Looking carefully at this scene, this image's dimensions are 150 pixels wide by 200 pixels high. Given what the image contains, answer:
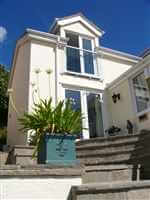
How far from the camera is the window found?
6901mm

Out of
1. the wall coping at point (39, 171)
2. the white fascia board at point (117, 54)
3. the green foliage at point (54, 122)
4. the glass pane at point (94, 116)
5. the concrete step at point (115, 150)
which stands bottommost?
the wall coping at point (39, 171)

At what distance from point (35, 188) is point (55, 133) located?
3.18 feet

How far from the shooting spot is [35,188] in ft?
7.67

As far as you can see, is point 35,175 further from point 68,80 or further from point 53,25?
point 53,25

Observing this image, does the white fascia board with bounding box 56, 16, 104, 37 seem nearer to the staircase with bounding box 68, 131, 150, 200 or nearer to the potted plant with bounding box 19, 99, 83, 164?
the staircase with bounding box 68, 131, 150, 200

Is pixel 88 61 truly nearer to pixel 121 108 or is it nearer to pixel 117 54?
pixel 117 54

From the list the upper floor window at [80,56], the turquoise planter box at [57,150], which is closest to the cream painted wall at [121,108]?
the upper floor window at [80,56]

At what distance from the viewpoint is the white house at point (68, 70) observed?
23.6 feet

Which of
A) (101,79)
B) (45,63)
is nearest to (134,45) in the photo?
(101,79)

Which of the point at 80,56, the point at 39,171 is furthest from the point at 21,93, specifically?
the point at 39,171

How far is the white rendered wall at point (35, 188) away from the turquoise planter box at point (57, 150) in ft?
1.64

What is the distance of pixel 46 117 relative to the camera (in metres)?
3.30

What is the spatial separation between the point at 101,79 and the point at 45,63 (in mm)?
2197

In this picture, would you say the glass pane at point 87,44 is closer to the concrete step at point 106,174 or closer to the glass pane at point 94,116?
the glass pane at point 94,116
